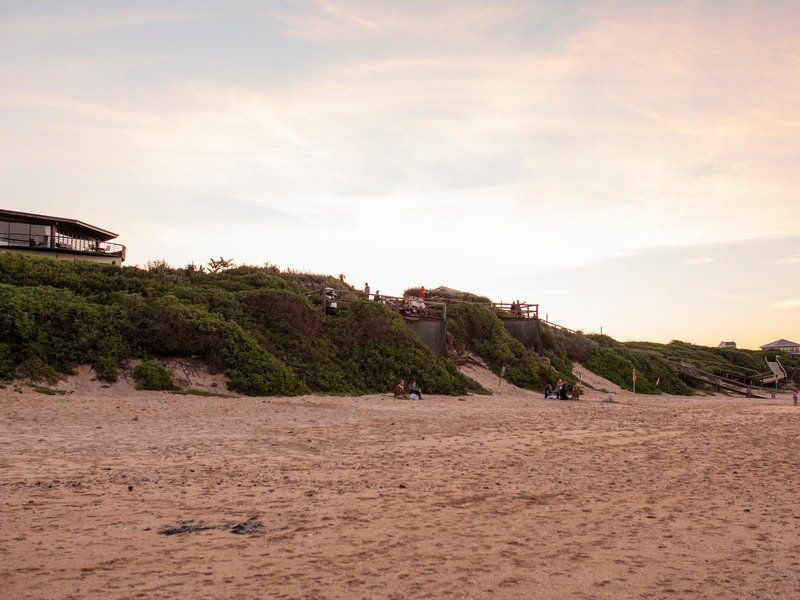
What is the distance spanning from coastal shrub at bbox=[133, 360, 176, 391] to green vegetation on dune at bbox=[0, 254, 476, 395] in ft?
2.79

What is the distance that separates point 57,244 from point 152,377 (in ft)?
83.4

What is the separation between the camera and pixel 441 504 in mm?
9484

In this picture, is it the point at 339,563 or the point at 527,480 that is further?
the point at 527,480

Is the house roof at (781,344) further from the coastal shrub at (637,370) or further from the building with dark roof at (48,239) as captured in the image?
the building with dark roof at (48,239)

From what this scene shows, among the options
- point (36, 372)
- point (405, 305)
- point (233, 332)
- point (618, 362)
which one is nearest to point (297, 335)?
point (233, 332)

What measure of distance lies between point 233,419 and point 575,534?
39.3 feet

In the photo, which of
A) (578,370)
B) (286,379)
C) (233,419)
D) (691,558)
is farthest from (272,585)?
(578,370)

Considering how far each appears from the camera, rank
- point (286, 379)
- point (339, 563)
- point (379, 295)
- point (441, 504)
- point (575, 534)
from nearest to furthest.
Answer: point (339, 563)
point (575, 534)
point (441, 504)
point (286, 379)
point (379, 295)

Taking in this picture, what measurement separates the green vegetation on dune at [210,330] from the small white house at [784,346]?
79509mm

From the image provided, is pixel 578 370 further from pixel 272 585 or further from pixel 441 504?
pixel 272 585

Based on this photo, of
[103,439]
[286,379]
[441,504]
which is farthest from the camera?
[286,379]

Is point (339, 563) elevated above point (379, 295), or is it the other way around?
point (379, 295)

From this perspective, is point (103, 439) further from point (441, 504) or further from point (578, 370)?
point (578, 370)

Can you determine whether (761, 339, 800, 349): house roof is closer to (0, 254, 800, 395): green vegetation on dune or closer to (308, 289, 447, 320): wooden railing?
(0, 254, 800, 395): green vegetation on dune
